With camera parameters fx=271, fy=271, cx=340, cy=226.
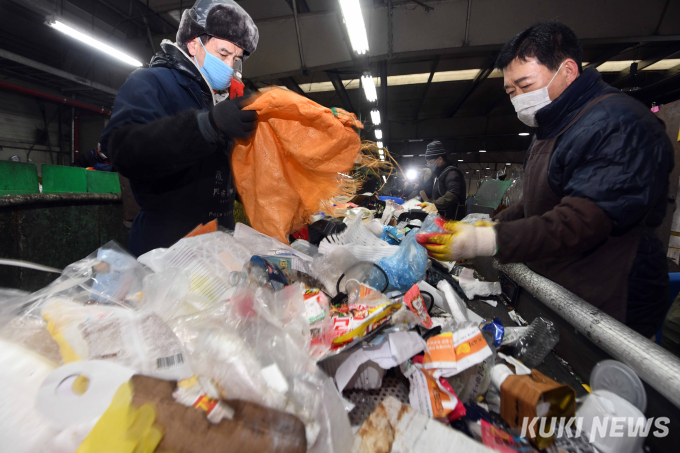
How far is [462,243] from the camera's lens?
1.10 m

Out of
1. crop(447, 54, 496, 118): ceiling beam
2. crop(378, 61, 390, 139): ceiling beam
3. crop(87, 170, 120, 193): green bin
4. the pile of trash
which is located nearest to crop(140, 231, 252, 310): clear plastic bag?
the pile of trash

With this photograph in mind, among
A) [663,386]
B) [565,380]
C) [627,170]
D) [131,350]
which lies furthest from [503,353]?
[131,350]

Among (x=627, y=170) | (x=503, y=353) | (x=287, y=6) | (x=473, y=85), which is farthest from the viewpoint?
(x=473, y=85)

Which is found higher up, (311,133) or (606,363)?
(311,133)

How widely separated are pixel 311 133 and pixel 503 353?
3.56 ft

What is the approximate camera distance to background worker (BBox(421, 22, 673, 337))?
105 cm

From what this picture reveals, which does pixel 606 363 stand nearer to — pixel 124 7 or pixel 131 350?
pixel 131 350

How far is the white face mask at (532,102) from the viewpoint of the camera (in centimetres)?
143

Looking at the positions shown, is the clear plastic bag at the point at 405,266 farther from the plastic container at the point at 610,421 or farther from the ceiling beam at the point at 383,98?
the ceiling beam at the point at 383,98

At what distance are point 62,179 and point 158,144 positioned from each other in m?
5.68

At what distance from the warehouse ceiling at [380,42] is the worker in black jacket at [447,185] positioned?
9.48 ft

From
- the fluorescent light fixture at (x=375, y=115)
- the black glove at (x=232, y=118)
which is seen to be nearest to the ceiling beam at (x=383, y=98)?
the fluorescent light fixture at (x=375, y=115)

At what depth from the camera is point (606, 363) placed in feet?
2.49

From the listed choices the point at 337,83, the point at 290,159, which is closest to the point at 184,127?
the point at 290,159
